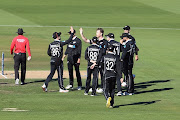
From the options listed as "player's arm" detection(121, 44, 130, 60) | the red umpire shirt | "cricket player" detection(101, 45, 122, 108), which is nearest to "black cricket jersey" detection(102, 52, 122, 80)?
"cricket player" detection(101, 45, 122, 108)

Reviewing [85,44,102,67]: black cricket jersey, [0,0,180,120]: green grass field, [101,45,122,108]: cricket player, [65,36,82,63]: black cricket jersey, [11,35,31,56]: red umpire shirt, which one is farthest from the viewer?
[11,35,31,56]: red umpire shirt

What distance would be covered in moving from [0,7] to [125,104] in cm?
4348

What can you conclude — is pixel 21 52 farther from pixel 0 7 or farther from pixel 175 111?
pixel 0 7

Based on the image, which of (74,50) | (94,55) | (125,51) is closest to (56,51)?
(74,50)

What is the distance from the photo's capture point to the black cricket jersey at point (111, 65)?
60.5ft

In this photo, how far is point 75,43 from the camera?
22.5 m

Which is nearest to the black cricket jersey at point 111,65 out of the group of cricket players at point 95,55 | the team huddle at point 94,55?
the team huddle at point 94,55

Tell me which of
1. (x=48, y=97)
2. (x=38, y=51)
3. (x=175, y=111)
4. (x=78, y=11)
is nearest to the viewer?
(x=175, y=111)

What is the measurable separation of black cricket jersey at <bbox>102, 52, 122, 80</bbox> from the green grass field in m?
1.25

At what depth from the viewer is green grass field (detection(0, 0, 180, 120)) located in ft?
59.8

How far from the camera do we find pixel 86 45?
3747cm

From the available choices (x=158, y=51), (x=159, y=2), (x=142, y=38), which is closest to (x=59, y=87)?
(x=158, y=51)

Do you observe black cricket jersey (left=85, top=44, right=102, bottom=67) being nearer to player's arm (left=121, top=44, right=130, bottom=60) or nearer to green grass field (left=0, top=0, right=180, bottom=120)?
player's arm (left=121, top=44, right=130, bottom=60)

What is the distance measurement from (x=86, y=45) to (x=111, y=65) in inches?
751
